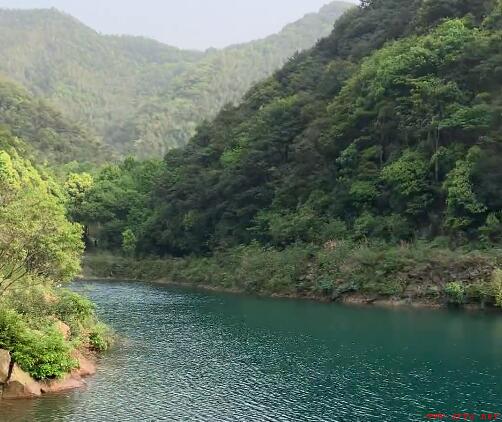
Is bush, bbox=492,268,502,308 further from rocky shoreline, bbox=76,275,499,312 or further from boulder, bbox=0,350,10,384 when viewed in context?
boulder, bbox=0,350,10,384

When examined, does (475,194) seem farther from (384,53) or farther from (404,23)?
(404,23)

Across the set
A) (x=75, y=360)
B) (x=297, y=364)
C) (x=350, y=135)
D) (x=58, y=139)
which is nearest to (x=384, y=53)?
(x=350, y=135)

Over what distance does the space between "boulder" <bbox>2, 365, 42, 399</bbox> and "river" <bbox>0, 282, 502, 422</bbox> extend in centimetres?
74

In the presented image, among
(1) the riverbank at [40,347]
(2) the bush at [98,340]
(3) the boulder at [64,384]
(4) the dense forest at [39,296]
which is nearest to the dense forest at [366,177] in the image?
(2) the bush at [98,340]

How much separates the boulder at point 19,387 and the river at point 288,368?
74 centimetres

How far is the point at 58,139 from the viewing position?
595ft

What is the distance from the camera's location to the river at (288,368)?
88.6 feet

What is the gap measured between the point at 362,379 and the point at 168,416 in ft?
37.1

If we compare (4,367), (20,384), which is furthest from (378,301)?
(4,367)

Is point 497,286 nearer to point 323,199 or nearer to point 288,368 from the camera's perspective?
point 323,199

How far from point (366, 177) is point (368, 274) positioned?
1532cm

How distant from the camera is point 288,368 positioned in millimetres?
35531

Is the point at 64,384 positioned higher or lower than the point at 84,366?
higher

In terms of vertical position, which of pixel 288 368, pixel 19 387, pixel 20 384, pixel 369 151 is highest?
pixel 369 151
